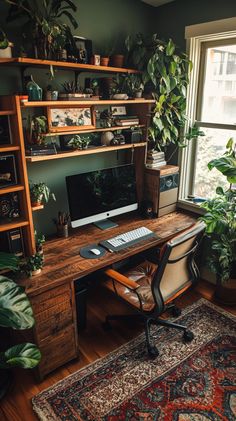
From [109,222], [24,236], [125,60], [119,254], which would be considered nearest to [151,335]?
[119,254]

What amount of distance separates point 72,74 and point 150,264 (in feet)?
5.51

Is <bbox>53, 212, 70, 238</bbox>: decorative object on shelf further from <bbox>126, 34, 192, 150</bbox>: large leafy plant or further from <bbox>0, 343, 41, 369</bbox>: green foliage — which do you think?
<bbox>126, 34, 192, 150</bbox>: large leafy plant

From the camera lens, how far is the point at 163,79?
2557 millimetres

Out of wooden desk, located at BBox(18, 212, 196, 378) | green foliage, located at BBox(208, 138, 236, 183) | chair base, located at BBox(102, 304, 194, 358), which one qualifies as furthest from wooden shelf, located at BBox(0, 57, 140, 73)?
chair base, located at BBox(102, 304, 194, 358)

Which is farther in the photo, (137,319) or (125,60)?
(125,60)

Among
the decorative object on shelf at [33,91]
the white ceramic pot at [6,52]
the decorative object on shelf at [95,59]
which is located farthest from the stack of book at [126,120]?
the white ceramic pot at [6,52]

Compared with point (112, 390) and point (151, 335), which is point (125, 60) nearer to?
point (151, 335)

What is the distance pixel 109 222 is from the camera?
8.95 ft

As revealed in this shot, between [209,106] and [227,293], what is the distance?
171 centimetres

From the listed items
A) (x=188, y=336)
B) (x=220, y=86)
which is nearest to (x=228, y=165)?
(x=220, y=86)

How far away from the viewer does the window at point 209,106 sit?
263 centimetres

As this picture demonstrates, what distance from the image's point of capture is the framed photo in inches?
87.0

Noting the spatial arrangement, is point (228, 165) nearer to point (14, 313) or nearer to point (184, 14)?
point (184, 14)

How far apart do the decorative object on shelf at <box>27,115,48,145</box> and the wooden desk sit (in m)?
0.79
